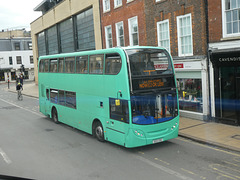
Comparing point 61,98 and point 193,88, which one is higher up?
point 193,88

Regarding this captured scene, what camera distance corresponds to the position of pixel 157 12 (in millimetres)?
15570

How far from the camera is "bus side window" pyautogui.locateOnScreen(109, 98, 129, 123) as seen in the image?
8609 millimetres

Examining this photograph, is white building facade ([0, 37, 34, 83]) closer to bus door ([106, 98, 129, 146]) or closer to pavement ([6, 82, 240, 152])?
pavement ([6, 82, 240, 152])

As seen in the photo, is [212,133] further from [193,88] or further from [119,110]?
[119,110]

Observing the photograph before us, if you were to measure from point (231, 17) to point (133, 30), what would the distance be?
25.7 ft

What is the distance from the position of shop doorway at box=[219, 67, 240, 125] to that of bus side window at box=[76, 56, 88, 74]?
252 inches

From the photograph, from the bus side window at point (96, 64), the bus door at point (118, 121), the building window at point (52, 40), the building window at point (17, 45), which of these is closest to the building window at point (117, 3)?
the bus side window at point (96, 64)

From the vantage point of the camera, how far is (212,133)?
1074cm

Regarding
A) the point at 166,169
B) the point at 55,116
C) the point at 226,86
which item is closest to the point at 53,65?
the point at 55,116

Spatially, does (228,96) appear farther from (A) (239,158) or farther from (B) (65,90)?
(B) (65,90)

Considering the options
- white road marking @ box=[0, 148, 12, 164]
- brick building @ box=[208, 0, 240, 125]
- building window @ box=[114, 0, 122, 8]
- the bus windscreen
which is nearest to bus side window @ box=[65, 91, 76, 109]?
white road marking @ box=[0, 148, 12, 164]

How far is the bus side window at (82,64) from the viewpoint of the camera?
10.9 meters

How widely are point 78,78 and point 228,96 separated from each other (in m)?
7.08

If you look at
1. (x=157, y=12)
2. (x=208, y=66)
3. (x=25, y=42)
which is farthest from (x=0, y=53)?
(x=208, y=66)
